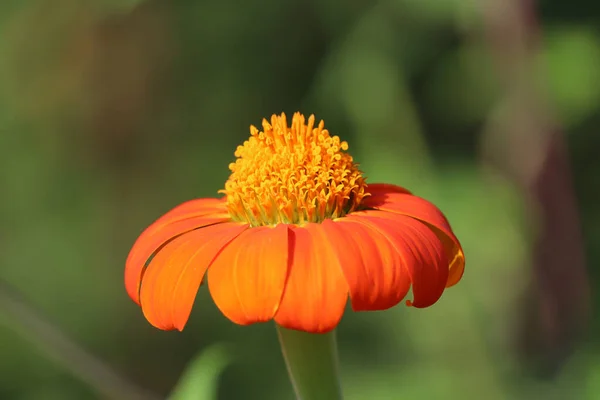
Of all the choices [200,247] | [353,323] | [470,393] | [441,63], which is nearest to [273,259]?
[200,247]

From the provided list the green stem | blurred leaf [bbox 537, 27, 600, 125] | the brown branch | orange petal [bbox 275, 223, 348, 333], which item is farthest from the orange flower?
blurred leaf [bbox 537, 27, 600, 125]

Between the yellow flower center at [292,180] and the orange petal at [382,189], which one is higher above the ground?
the yellow flower center at [292,180]

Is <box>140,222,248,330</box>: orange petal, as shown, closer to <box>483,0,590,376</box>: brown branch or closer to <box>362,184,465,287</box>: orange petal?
<box>362,184,465,287</box>: orange petal

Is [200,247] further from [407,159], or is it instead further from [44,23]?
[44,23]

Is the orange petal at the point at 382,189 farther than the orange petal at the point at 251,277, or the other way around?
the orange petal at the point at 382,189

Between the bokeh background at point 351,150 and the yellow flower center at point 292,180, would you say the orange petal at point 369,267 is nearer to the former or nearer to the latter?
the yellow flower center at point 292,180

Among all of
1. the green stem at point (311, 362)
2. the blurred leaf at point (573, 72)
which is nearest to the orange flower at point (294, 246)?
the green stem at point (311, 362)
